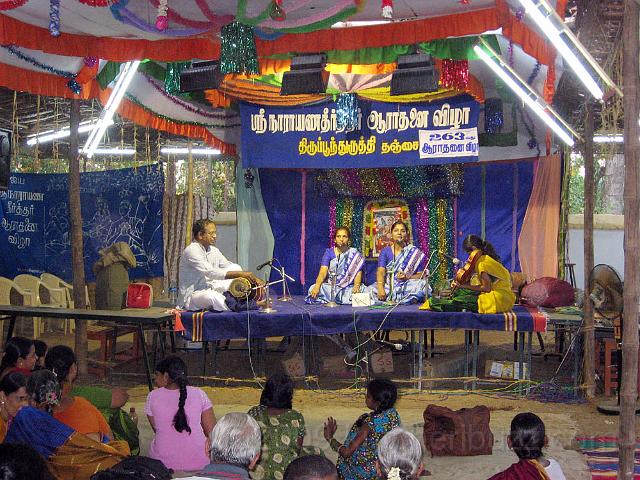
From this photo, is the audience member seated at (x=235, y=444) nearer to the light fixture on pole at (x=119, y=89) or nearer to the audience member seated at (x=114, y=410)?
the audience member seated at (x=114, y=410)

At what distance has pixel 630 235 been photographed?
461 centimetres

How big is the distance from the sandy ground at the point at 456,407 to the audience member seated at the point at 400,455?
271cm

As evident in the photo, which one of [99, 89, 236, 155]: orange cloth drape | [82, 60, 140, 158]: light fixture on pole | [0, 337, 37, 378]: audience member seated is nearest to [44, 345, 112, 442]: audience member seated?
[0, 337, 37, 378]: audience member seated

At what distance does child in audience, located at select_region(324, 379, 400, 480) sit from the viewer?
448cm

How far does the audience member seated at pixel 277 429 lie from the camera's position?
423cm

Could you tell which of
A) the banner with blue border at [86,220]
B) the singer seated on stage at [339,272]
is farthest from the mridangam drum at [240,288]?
the banner with blue border at [86,220]

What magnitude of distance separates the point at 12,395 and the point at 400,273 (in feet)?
20.0

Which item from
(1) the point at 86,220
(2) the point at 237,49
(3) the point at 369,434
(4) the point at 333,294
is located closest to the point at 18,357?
(3) the point at 369,434

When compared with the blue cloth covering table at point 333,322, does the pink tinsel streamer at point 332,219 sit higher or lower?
higher

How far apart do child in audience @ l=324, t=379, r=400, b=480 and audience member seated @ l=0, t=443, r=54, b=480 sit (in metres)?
2.30

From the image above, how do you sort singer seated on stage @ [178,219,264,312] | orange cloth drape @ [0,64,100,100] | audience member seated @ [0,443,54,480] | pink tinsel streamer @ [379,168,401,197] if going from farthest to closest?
pink tinsel streamer @ [379,168,401,197] → singer seated on stage @ [178,219,264,312] → orange cloth drape @ [0,64,100,100] → audience member seated @ [0,443,54,480]

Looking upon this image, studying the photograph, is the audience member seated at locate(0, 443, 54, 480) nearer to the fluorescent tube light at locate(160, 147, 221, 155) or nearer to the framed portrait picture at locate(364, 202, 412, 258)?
the framed portrait picture at locate(364, 202, 412, 258)

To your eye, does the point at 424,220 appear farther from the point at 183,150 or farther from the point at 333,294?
the point at 183,150

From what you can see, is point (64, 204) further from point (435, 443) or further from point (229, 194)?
point (229, 194)
